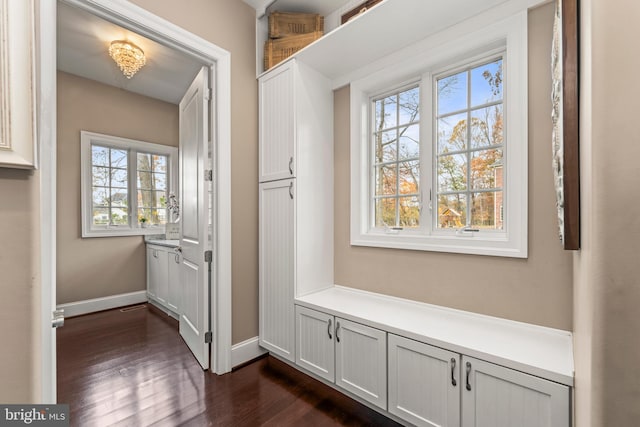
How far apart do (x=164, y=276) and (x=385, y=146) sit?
304 cm

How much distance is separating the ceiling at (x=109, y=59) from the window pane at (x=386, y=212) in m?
1.90

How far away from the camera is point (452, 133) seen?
192 centimetres

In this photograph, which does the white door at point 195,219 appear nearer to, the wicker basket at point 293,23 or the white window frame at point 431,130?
the wicker basket at point 293,23

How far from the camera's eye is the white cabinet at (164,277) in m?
3.24

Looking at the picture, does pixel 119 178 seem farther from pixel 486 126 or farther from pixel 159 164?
pixel 486 126

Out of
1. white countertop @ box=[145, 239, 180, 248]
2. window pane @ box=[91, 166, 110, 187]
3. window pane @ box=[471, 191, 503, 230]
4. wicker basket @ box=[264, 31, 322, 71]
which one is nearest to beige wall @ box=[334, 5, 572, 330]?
window pane @ box=[471, 191, 503, 230]

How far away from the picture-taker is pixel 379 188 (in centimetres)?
233

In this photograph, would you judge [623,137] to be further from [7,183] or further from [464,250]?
[7,183]

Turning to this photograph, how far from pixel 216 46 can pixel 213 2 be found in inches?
13.3

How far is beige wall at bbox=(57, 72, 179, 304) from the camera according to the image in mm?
3381

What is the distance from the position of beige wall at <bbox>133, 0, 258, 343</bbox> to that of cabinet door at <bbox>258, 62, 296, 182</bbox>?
10 cm

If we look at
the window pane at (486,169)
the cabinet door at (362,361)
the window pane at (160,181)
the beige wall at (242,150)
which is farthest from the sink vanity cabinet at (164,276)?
the window pane at (486,169)

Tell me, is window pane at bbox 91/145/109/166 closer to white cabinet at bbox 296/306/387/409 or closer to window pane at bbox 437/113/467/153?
white cabinet at bbox 296/306/387/409

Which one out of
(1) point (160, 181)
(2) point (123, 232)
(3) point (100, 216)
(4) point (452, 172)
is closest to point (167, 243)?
(2) point (123, 232)
